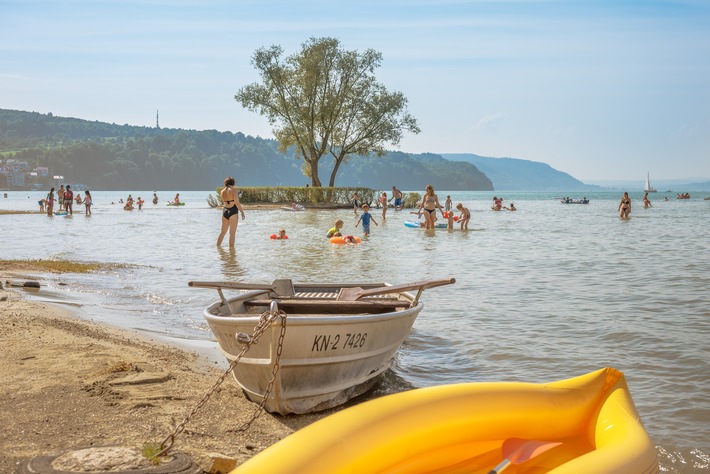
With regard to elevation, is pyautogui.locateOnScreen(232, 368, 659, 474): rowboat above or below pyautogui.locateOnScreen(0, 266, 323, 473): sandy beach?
above

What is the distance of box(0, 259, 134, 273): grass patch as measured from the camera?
14.1 meters

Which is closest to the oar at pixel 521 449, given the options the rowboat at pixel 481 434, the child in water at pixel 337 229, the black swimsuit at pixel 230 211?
the rowboat at pixel 481 434

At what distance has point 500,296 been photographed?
473 inches

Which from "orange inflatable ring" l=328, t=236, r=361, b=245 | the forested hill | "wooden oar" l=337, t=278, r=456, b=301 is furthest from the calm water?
the forested hill

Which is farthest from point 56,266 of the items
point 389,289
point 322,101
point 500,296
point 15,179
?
point 15,179

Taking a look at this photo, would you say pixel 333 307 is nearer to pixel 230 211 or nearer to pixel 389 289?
pixel 389 289

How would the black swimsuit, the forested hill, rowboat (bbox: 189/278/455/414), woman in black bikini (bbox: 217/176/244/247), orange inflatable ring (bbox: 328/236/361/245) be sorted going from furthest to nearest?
the forested hill → orange inflatable ring (bbox: 328/236/361/245) → the black swimsuit → woman in black bikini (bbox: 217/176/244/247) → rowboat (bbox: 189/278/455/414)

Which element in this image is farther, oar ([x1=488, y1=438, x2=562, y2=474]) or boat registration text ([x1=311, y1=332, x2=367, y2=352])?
boat registration text ([x1=311, y1=332, x2=367, y2=352])

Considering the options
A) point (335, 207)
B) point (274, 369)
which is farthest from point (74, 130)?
point (274, 369)

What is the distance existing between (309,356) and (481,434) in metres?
2.08

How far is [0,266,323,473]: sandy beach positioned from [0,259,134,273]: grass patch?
6749 millimetres

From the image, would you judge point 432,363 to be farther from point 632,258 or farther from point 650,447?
point 632,258

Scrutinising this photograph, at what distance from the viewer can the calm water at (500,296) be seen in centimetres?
719

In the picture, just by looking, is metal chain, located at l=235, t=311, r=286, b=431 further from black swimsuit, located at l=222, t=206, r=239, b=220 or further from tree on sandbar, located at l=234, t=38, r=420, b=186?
tree on sandbar, located at l=234, t=38, r=420, b=186
